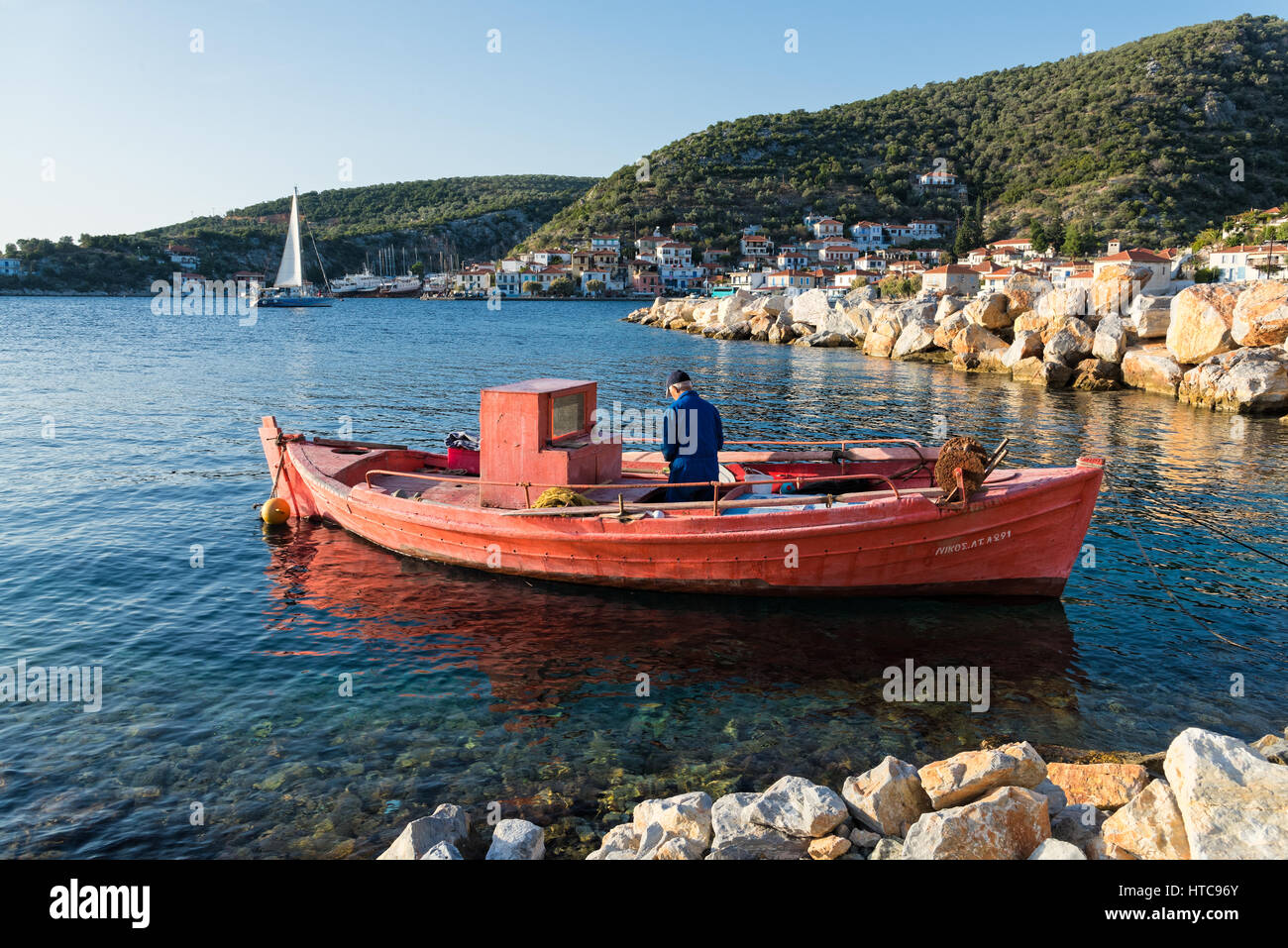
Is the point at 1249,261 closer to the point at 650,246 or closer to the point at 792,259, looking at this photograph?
the point at 792,259

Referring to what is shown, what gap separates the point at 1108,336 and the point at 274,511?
1215 inches

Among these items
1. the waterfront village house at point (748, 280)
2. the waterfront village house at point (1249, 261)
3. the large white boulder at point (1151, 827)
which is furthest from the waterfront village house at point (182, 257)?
the large white boulder at point (1151, 827)

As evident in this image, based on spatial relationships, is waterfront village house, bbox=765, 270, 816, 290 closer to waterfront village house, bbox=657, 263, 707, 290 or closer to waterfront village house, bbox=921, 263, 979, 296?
waterfront village house, bbox=921, 263, 979, 296

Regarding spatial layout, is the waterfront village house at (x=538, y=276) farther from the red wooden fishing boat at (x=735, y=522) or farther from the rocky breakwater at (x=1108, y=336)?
the red wooden fishing boat at (x=735, y=522)

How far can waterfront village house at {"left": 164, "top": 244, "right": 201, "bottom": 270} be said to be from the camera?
147 m

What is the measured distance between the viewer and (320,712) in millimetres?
8195

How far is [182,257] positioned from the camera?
148125mm

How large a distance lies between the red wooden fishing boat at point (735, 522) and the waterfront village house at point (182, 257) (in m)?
160

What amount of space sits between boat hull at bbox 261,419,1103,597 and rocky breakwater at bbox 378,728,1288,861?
13.1 ft

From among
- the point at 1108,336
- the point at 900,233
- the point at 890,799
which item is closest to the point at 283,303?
the point at 900,233

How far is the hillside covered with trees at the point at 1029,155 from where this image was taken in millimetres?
93000

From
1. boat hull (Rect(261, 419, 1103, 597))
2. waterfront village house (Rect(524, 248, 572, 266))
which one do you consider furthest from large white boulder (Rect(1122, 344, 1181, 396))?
waterfront village house (Rect(524, 248, 572, 266))
